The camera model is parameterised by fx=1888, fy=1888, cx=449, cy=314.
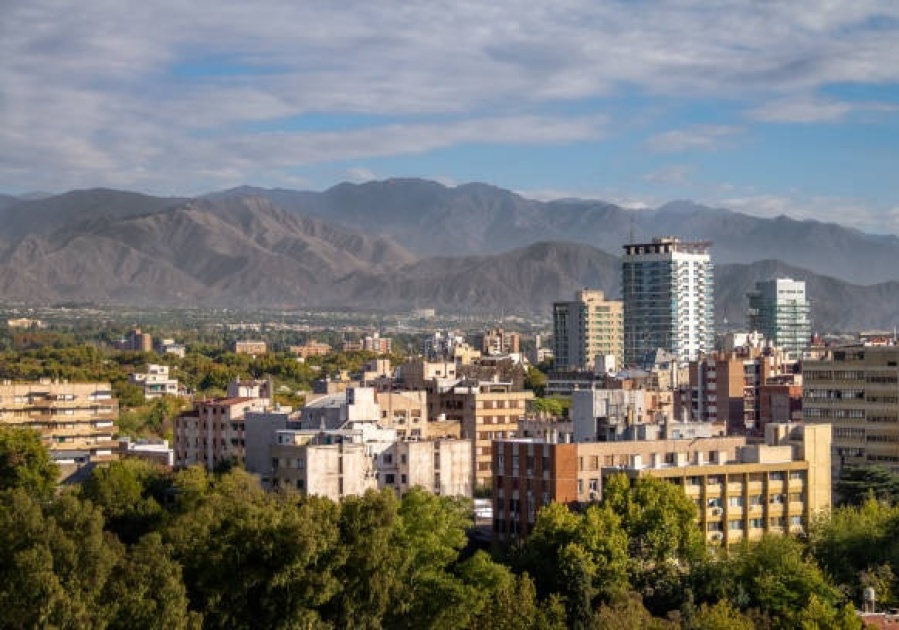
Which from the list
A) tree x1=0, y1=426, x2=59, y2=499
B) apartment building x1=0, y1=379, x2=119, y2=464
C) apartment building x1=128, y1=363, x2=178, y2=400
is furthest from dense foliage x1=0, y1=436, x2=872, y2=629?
apartment building x1=128, y1=363, x2=178, y2=400

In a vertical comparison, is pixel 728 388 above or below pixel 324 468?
above

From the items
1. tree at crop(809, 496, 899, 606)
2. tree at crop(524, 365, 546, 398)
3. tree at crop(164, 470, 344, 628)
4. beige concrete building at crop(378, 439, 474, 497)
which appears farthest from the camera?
tree at crop(524, 365, 546, 398)

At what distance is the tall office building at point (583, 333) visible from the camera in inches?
7657

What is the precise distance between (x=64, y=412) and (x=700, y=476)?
43.1 meters

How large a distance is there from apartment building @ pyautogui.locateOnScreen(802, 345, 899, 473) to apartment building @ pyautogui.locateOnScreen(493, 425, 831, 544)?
1585 cm

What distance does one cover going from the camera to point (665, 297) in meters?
195

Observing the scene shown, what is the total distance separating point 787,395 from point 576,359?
93256mm

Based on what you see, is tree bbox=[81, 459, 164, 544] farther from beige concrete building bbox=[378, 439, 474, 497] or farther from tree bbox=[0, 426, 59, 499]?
beige concrete building bbox=[378, 439, 474, 497]

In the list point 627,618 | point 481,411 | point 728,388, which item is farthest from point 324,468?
point 728,388

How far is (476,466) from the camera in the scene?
8050cm

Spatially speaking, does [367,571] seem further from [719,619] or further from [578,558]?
[719,619]

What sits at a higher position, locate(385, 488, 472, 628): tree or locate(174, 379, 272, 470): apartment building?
locate(174, 379, 272, 470): apartment building

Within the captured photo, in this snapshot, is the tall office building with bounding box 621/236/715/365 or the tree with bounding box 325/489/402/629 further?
the tall office building with bounding box 621/236/715/365

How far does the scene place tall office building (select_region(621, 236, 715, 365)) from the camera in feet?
637
